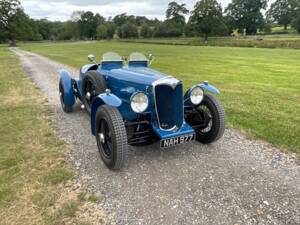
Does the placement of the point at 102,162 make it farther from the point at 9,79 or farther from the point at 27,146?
the point at 9,79

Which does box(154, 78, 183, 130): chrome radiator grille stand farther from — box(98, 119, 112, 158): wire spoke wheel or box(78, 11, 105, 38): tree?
box(78, 11, 105, 38): tree

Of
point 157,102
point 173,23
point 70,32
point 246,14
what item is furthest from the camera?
point 70,32

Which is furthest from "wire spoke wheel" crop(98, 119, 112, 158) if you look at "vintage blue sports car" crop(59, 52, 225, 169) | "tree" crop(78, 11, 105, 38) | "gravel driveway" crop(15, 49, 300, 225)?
"tree" crop(78, 11, 105, 38)

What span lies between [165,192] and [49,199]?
4.73ft

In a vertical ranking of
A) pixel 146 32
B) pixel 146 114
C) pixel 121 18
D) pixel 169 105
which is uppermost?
pixel 121 18

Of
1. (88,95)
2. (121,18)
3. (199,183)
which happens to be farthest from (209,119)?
(121,18)

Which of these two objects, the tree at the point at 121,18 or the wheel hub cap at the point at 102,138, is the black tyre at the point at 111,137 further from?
the tree at the point at 121,18

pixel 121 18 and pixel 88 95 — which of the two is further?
pixel 121 18

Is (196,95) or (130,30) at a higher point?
(130,30)

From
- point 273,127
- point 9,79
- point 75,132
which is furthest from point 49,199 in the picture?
point 9,79

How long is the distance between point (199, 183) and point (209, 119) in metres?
1.37

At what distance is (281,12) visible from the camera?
85.9m

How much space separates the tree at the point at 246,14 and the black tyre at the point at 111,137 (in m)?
81.4

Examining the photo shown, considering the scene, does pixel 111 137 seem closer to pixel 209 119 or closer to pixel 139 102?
pixel 139 102
